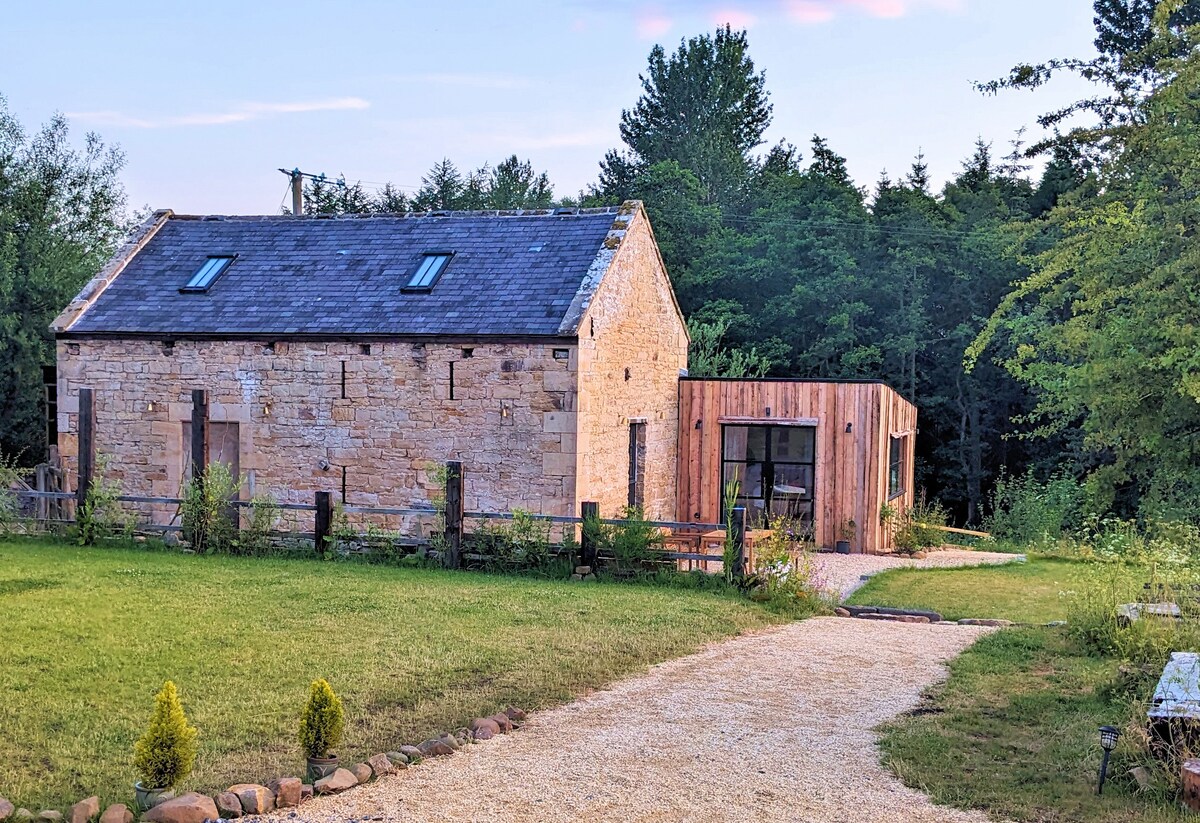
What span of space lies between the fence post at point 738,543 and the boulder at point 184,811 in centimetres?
850

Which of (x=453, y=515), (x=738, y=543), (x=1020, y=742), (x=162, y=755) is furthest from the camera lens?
(x=453, y=515)

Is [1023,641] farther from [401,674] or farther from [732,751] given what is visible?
[401,674]

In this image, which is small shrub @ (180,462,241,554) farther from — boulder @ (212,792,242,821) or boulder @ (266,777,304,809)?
boulder @ (212,792,242,821)

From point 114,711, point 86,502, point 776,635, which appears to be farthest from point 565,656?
point 86,502

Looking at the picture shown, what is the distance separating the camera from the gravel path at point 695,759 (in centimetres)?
621

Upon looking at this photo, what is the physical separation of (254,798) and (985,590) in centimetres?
1145

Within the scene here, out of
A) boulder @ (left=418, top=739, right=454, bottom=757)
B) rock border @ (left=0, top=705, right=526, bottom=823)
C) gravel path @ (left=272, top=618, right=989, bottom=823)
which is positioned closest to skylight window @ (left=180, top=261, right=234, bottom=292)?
gravel path @ (left=272, top=618, right=989, bottom=823)

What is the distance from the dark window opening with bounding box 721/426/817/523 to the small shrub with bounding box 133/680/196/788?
1384 centimetres

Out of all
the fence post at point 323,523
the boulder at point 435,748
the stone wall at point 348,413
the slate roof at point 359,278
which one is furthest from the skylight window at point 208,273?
the boulder at point 435,748

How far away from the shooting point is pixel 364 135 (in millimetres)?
25141

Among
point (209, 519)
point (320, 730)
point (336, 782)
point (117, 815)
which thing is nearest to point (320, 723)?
point (320, 730)

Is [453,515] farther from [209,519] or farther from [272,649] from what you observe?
A: [272,649]

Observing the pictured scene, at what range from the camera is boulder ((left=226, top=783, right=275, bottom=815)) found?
19.9ft

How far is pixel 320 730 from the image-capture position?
6520 millimetres
